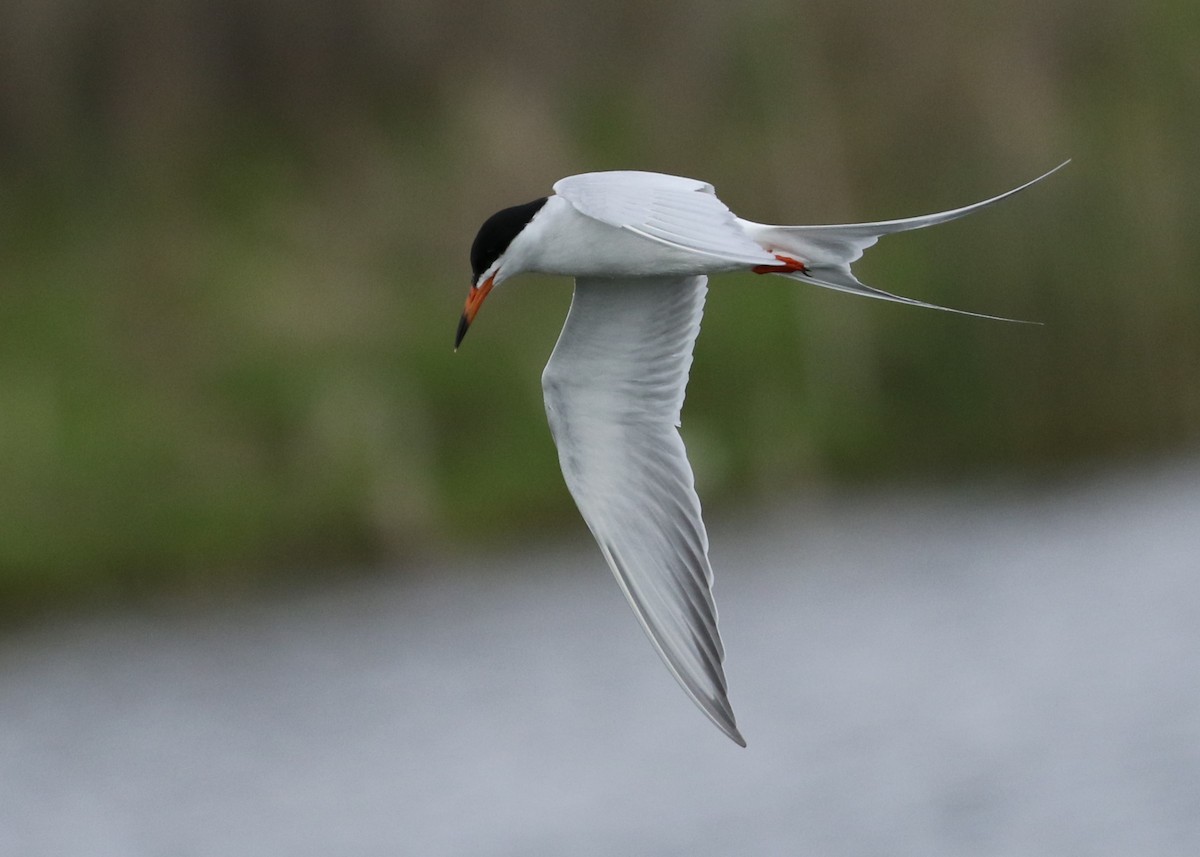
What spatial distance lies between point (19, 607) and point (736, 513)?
6404mm

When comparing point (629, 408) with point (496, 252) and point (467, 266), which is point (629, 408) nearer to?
point (496, 252)

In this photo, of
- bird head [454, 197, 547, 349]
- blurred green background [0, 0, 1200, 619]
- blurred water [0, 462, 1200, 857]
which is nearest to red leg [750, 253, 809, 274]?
bird head [454, 197, 547, 349]

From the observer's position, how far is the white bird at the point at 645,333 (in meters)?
5.75

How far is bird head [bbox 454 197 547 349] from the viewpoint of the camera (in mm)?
6242

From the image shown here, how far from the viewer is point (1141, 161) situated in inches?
740

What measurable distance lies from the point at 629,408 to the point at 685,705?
36.9ft

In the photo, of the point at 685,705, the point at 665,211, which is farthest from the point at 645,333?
the point at 685,705

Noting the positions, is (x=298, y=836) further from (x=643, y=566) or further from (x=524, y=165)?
(x=643, y=566)

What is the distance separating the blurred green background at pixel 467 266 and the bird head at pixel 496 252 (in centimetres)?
1119

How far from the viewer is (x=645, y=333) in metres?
6.80

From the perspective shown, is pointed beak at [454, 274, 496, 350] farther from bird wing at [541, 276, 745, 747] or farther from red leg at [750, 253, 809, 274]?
red leg at [750, 253, 809, 274]

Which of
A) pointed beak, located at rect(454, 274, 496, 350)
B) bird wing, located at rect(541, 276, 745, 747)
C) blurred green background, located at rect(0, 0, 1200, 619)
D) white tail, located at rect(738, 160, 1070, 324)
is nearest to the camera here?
white tail, located at rect(738, 160, 1070, 324)

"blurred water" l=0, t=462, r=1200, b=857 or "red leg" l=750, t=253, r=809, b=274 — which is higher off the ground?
"red leg" l=750, t=253, r=809, b=274

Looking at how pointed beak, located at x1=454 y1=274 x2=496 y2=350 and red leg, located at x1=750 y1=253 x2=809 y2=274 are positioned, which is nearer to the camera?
red leg, located at x1=750 y1=253 x2=809 y2=274
